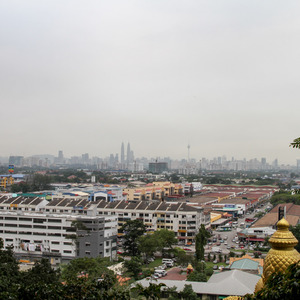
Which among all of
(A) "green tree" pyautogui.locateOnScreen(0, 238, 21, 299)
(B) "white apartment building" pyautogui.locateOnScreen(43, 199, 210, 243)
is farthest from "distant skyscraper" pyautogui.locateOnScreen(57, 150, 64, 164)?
Result: (A) "green tree" pyautogui.locateOnScreen(0, 238, 21, 299)

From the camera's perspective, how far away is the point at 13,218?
48.5 ft

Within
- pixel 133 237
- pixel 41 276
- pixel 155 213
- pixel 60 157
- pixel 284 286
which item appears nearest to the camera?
pixel 284 286

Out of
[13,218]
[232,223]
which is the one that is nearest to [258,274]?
[13,218]

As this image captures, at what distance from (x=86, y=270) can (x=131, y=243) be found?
15.3ft

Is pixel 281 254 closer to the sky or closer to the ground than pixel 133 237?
closer to the sky

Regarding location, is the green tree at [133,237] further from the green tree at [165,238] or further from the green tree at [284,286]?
the green tree at [284,286]

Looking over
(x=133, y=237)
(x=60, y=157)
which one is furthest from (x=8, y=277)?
(x=60, y=157)

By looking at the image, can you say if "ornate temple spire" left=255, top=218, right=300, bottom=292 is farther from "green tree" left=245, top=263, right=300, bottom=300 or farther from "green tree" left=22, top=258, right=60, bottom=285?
"green tree" left=22, top=258, right=60, bottom=285

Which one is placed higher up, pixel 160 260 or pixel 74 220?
pixel 74 220

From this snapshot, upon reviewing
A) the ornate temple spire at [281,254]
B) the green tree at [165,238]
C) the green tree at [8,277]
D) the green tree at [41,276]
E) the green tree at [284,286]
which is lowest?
the green tree at [165,238]

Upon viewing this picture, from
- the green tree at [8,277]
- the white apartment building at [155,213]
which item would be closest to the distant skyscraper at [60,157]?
the white apartment building at [155,213]

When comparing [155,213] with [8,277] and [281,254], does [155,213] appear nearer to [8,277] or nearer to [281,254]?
[8,277]

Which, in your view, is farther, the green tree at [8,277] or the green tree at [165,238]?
the green tree at [165,238]

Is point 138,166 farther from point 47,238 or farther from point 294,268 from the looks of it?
point 294,268
